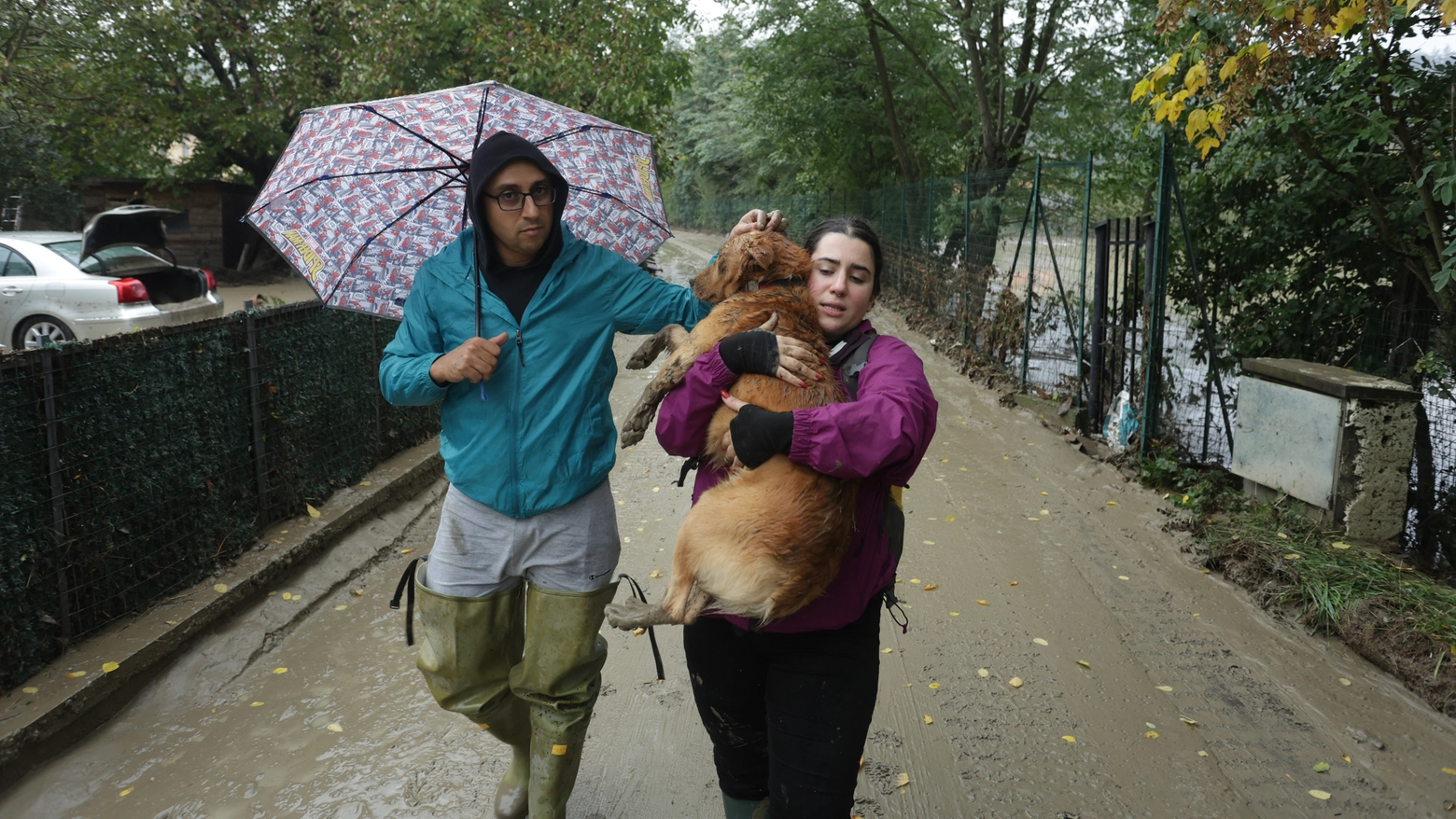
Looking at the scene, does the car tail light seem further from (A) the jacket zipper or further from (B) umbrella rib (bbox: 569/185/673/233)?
(A) the jacket zipper

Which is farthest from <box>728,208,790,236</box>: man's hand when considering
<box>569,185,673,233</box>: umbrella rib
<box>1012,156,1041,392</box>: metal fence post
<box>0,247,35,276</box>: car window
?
<box>0,247,35,276</box>: car window

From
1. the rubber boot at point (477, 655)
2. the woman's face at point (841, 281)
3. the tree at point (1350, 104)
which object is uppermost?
the tree at point (1350, 104)

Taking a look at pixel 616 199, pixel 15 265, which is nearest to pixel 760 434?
pixel 616 199

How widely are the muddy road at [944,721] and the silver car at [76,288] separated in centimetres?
752

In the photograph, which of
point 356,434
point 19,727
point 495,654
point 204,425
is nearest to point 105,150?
point 356,434

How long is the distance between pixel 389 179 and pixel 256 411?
293cm

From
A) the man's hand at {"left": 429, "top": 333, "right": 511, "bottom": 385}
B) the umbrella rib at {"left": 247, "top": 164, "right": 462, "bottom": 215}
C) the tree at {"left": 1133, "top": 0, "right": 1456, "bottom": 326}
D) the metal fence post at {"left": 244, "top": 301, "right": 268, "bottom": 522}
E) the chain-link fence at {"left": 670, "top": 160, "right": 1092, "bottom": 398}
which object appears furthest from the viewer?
the chain-link fence at {"left": 670, "top": 160, "right": 1092, "bottom": 398}

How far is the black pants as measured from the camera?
7.03ft

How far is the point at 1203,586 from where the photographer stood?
523 centimetres

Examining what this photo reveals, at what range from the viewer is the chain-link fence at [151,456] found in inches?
151

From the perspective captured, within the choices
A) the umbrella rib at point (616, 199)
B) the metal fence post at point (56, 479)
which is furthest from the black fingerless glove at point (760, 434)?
the metal fence post at point (56, 479)

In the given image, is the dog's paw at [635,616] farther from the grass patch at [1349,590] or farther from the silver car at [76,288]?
the silver car at [76,288]

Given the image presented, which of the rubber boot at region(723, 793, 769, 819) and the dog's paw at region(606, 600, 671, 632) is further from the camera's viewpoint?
the rubber boot at region(723, 793, 769, 819)

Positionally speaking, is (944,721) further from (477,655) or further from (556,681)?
(477,655)
